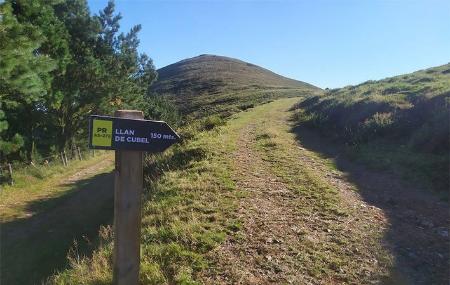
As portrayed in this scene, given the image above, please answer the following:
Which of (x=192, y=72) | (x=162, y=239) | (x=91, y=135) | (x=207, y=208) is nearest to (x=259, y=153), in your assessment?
(x=207, y=208)

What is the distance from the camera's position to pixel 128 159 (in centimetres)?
463

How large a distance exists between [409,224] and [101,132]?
213 inches

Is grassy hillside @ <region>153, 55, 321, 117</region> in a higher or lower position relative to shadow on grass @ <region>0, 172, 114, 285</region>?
higher

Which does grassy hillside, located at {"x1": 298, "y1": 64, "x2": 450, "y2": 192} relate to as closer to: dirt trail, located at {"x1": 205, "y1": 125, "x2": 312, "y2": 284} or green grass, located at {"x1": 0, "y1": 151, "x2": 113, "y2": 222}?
dirt trail, located at {"x1": 205, "y1": 125, "x2": 312, "y2": 284}

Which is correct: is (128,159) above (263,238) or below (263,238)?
above

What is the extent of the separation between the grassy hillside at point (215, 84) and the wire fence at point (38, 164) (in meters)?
34.8

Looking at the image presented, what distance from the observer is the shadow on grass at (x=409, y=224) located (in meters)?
5.82

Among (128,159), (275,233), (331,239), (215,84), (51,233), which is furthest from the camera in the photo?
(215,84)

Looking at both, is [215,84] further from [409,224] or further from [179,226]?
[179,226]

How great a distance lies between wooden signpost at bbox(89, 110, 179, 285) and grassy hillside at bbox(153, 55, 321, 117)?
192 ft

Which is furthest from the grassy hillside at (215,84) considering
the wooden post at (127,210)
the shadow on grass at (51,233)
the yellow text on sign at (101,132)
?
the yellow text on sign at (101,132)

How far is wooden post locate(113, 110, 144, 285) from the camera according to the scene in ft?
15.2

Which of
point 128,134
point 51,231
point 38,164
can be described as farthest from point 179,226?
point 38,164

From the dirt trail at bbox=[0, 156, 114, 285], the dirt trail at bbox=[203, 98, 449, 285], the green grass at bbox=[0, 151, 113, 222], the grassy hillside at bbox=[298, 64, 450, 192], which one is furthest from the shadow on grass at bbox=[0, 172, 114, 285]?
the grassy hillside at bbox=[298, 64, 450, 192]
